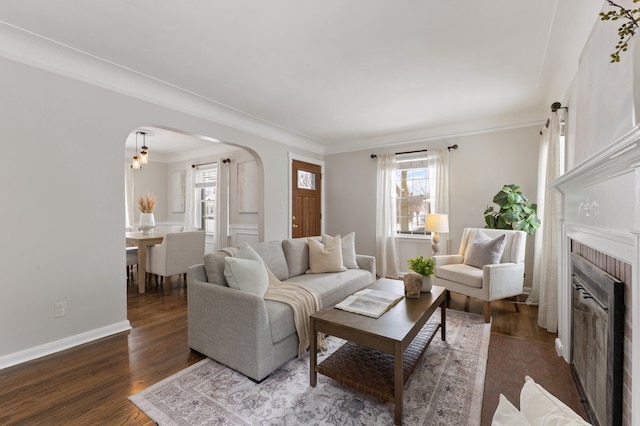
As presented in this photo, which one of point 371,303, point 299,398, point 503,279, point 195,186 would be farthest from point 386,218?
point 195,186

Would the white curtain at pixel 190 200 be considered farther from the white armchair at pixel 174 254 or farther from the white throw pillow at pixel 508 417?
the white throw pillow at pixel 508 417

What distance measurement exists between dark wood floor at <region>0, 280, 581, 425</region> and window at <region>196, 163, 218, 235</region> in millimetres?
3333

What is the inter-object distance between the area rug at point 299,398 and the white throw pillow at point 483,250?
1464mm

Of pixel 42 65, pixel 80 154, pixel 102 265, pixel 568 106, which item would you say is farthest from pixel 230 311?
pixel 568 106

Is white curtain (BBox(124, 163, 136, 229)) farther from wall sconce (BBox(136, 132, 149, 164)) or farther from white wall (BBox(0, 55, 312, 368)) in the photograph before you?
white wall (BBox(0, 55, 312, 368))

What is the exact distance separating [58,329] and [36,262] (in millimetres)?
617

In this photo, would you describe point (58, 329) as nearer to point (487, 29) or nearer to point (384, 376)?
point (384, 376)

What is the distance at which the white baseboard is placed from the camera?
225 cm

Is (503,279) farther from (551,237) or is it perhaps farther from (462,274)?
(551,237)

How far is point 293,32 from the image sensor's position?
222cm

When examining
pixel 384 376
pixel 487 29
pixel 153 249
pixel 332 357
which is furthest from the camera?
pixel 153 249

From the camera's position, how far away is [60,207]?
99.2 inches

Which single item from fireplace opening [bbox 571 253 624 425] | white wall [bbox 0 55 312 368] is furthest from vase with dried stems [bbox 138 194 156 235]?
fireplace opening [bbox 571 253 624 425]

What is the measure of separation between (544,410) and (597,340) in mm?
1413
